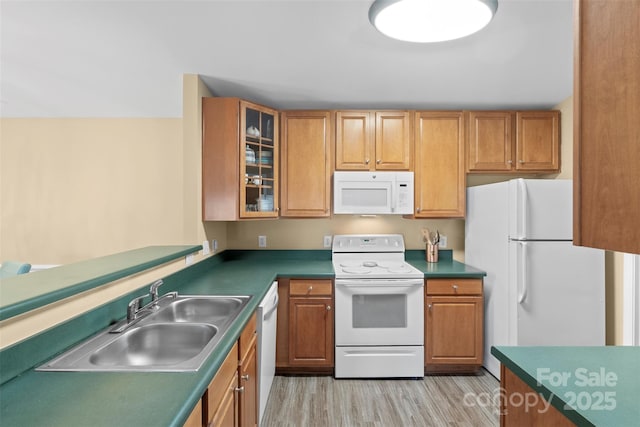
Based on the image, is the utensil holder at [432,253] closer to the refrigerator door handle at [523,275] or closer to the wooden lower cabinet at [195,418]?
the refrigerator door handle at [523,275]

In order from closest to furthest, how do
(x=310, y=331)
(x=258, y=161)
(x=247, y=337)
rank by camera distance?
(x=247, y=337)
(x=310, y=331)
(x=258, y=161)

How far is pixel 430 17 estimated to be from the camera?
156 centimetres

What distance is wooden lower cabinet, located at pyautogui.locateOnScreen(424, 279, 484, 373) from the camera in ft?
9.29

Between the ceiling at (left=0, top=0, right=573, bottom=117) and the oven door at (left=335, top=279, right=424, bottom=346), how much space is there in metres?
1.59

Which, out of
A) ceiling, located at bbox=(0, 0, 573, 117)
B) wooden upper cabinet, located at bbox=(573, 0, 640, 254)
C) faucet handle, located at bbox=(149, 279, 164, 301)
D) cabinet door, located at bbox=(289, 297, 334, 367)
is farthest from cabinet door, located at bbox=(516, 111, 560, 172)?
faucet handle, located at bbox=(149, 279, 164, 301)

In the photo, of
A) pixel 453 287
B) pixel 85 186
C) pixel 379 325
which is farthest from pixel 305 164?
pixel 85 186

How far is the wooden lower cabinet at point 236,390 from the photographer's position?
1.19m

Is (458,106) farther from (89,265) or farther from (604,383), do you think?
(89,265)

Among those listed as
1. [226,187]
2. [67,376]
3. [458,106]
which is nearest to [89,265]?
[67,376]

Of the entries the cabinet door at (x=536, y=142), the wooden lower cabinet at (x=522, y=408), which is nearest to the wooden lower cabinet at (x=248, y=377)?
the wooden lower cabinet at (x=522, y=408)

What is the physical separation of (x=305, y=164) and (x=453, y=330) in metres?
1.91

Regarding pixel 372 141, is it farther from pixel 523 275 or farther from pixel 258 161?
pixel 523 275

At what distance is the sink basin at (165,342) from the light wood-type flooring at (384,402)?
1026 millimetres

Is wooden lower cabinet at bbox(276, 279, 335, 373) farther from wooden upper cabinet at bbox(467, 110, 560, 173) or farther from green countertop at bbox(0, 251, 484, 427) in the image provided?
wooden upper cabinet at bbox(467, 110, 560, 173)
